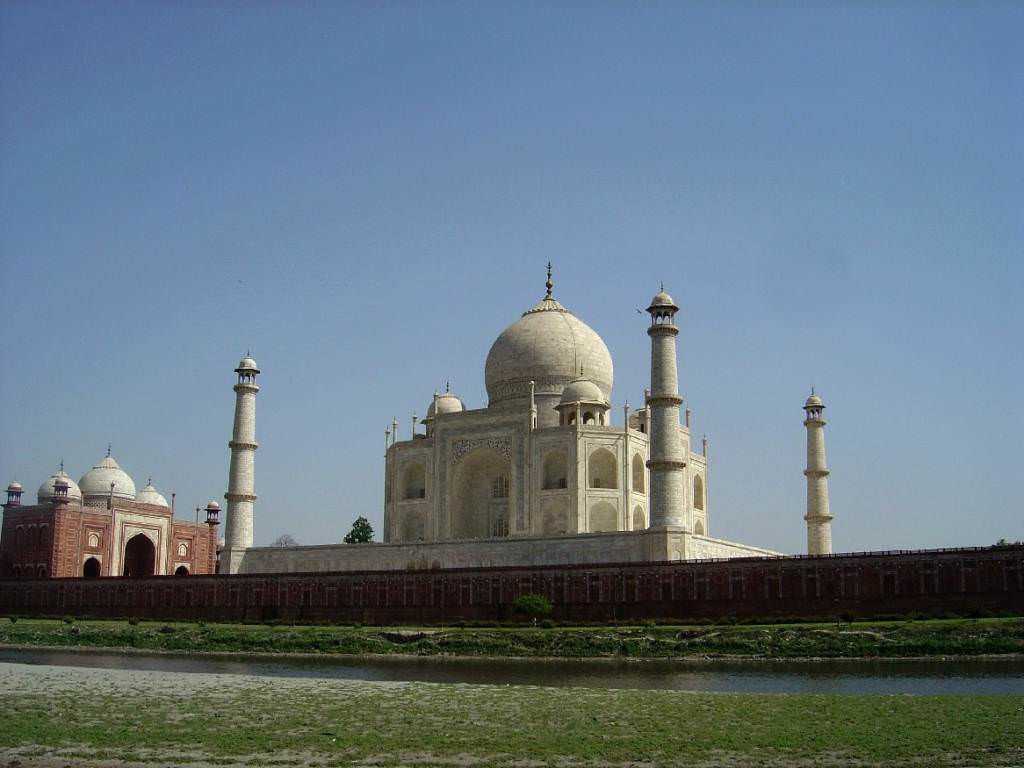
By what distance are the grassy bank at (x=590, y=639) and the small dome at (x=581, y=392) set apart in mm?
14588

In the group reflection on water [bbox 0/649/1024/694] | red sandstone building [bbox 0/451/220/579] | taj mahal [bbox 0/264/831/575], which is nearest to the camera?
reflection on water [bbox 0/649/1024/694]

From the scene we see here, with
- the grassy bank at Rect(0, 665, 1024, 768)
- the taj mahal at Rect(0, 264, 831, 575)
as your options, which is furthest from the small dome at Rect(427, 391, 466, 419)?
the grassy bank at Rect(0, 665, 1024, 768)

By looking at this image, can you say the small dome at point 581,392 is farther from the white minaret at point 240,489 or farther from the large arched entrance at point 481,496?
the white minaret at point 240,489

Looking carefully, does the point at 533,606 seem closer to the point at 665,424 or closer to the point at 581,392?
the point at 665,424

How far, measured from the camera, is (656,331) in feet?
135

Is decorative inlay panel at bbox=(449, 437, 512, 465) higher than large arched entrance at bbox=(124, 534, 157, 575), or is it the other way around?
decorative inlay panel at bbox=(449, 437, 512, 465)

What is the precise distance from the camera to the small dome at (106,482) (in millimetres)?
63312

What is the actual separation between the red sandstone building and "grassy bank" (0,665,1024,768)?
1594 inches

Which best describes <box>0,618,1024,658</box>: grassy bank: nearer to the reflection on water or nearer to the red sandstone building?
the reflection on water

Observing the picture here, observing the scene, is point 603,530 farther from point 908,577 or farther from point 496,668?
point 496,668

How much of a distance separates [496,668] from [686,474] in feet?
75.3

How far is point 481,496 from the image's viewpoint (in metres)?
51.2

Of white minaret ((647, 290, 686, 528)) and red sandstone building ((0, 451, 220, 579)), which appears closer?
white minaret ((647, 290, 686, 528))

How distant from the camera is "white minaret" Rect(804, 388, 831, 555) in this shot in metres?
46.4
